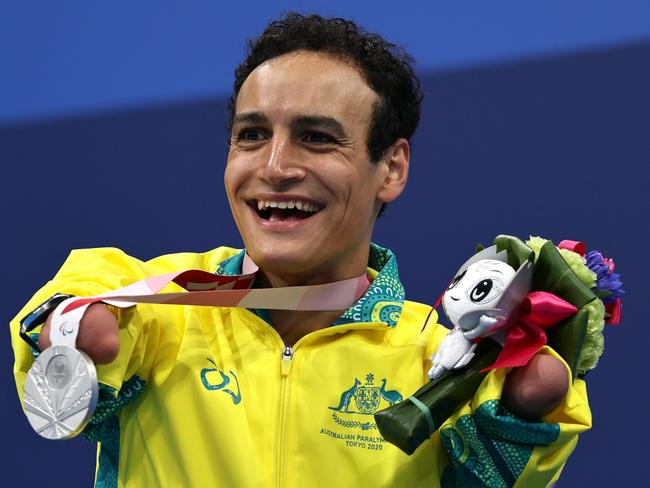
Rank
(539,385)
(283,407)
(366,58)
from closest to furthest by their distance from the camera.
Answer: (539,385) < (283,407) < (366,58)

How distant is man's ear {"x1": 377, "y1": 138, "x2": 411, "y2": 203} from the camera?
1349 mm

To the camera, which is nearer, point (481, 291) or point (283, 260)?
point (481, 291)

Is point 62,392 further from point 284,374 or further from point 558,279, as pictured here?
point 558,279

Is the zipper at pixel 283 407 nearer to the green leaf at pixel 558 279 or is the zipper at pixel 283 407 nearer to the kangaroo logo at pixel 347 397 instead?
the kangaroo logo at pixel 347 397

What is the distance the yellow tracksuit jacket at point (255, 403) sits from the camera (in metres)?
1.18

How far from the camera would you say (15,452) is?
7.13ft

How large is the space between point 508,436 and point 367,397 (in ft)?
0.60

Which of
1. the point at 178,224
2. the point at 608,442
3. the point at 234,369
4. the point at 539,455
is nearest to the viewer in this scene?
the point at 539,455

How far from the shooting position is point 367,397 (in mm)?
1237

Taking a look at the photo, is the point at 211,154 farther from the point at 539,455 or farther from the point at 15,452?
the point at 539,455

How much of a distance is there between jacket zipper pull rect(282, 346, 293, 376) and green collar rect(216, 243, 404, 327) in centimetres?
6

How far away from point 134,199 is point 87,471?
0.50m

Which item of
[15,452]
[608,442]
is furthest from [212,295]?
[15,452]

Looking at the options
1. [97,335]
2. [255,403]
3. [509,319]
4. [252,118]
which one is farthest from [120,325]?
[509,319]
